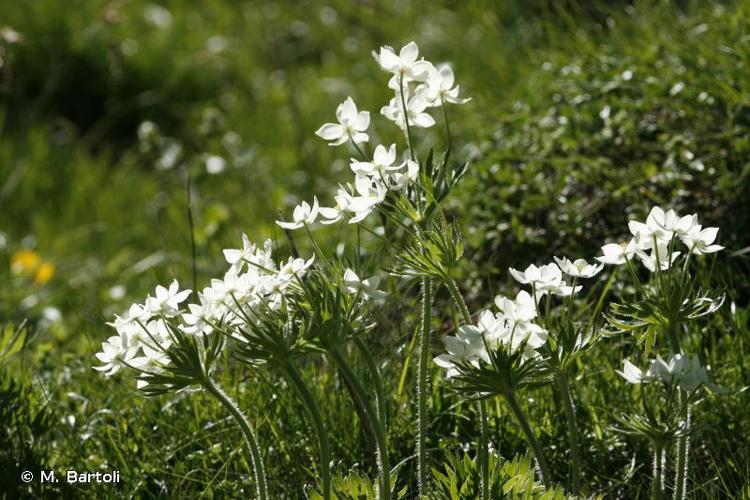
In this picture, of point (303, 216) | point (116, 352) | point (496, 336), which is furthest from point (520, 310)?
point (116, 352)

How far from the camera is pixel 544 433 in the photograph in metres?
2.03

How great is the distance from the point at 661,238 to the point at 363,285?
0.48 meters

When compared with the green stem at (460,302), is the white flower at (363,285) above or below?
above

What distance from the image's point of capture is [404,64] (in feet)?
5.35

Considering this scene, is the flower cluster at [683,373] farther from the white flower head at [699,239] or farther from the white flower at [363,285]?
the white flower at [363,285]

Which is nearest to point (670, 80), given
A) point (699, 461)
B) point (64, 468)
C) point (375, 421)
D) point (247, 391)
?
point (699, 461)

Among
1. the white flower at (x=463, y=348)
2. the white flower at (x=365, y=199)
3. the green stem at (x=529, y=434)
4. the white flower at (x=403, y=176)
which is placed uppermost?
the white flower at (x=403, y=176)

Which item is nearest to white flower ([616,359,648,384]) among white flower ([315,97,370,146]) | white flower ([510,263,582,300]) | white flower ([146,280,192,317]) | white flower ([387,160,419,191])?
white flower ([510,263,582,300])

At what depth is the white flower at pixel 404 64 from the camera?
1624 mm

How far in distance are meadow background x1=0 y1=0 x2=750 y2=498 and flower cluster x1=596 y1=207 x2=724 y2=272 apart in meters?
0.45

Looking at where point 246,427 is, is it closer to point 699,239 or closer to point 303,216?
point 303,216

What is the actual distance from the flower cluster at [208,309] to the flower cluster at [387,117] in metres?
0.08

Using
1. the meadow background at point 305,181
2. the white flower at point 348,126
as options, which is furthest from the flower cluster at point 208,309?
the meadow background at point 305,181

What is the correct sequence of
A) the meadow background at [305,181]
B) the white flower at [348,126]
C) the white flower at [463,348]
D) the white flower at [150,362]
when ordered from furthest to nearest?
1. the meadow background at [305,181]
2. the white flower at [348,126]
3. the white flower at [150,362]
4. the white flower at [463,348]
